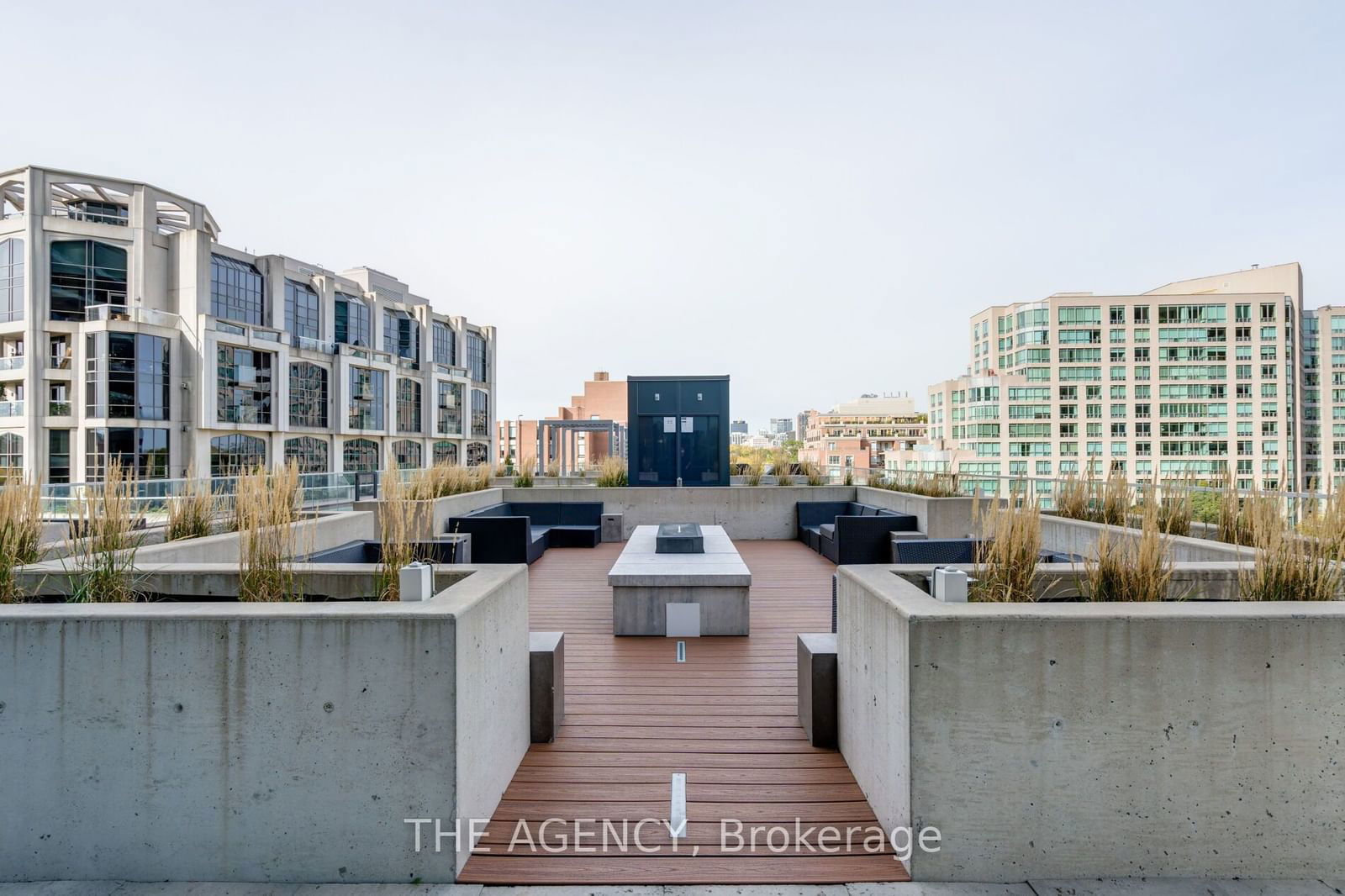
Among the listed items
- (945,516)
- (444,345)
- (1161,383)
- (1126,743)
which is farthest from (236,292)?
(1161,383)

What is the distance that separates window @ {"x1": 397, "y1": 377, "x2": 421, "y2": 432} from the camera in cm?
3569

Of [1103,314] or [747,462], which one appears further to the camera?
[1103,314]

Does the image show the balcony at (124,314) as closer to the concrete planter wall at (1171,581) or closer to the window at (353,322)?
the window at (353,322)

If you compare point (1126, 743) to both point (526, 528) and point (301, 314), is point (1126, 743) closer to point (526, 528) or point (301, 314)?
point (526, 528)

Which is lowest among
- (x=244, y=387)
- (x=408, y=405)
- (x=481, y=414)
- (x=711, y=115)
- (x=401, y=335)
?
(x=481, y=414)

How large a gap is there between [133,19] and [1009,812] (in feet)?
38.3

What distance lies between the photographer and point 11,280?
75.8 feet

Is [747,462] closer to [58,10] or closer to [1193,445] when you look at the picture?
[58,10]

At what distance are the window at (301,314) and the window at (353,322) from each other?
1.48 metres

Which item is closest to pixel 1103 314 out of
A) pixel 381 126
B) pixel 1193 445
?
pixel 1193 445

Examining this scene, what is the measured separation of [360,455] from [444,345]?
9.94 metres

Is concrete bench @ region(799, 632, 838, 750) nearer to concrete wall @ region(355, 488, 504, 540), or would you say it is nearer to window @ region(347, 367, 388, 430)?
concrete wall @ region(355, 488, 504, 540)

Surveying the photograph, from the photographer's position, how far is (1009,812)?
184 centimetres

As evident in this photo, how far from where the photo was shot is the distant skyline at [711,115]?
849 centimetres
